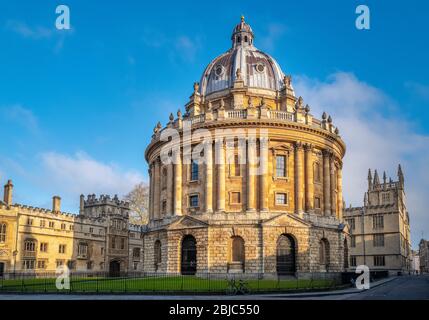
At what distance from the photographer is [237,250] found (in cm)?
4556

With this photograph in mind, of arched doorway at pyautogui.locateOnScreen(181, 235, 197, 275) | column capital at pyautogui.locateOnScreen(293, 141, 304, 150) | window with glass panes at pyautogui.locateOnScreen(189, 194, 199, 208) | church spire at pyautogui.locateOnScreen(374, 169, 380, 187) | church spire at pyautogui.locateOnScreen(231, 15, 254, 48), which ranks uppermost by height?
church spire at pyautogui.locateOnScreen(231, 15, 254, 48)

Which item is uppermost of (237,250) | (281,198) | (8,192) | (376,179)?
(376,179)

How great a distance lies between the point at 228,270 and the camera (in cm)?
4478

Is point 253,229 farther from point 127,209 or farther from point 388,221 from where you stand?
point 388,221

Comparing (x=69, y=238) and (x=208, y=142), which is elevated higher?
(x=208, y=142)

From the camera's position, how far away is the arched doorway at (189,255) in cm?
4700

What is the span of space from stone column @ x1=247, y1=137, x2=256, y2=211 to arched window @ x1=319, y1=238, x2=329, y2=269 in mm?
8597

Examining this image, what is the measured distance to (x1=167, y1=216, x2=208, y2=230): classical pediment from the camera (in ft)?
152

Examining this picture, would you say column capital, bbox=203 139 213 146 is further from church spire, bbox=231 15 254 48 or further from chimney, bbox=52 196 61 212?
chimney, bbox=52 196 61 212

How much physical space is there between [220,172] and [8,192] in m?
29.4

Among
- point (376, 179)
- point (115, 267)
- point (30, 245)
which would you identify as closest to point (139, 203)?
point (115, 267)

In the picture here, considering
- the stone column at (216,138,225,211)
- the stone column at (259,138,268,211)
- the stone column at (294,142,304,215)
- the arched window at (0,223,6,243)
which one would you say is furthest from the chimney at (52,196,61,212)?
the stone column at (294,142,304,215)

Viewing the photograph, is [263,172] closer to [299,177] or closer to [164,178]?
[299,177]
